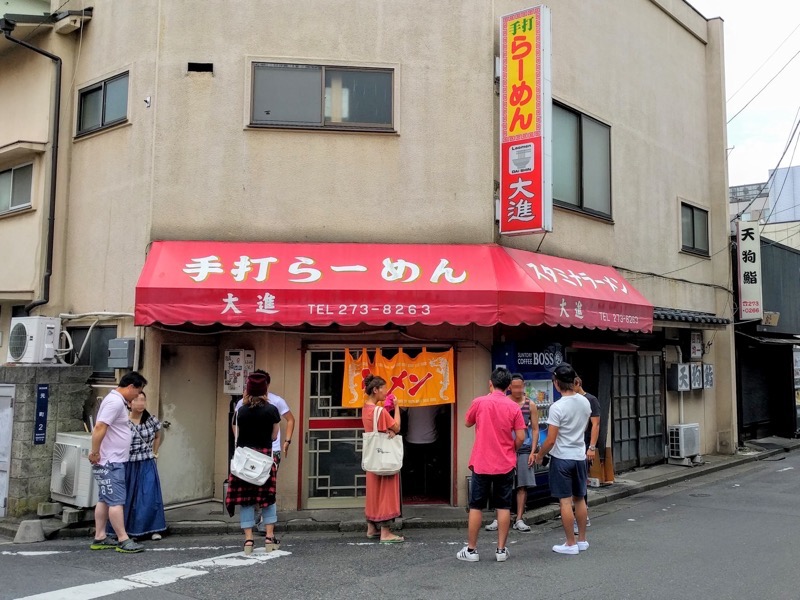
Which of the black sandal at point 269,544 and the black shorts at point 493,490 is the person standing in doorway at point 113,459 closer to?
the black sandal at point 269,544

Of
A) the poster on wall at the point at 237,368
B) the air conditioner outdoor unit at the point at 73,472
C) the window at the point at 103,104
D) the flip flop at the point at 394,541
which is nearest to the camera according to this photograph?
the flip flop at the point at 394,541

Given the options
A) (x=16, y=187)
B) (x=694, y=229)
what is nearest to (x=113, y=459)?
(x=16, y=187)

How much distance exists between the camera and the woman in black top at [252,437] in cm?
752

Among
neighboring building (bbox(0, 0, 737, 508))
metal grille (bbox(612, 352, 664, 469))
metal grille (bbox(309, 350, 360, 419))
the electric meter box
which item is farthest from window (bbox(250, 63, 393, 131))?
metal grille (bbox(612, 352, 664, 469))

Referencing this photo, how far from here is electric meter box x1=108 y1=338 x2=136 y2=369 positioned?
9.30 metres

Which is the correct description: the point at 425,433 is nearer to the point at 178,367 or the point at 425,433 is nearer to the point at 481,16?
the point at 178,367

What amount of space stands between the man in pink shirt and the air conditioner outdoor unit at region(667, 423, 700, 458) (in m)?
7.57

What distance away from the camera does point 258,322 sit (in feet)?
28.4

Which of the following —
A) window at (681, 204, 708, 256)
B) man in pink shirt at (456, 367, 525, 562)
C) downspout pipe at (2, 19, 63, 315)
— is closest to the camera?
man in pink shirt at (456, 367, 525, 562)

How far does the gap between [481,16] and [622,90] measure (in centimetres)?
414

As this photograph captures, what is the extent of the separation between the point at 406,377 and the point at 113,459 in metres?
3.70

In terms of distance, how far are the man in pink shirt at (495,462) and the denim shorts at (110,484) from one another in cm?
371

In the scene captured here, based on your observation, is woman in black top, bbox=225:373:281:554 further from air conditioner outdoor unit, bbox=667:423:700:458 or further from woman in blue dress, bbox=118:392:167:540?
air conditioner outdoor unit, bbox=667:423:700:458

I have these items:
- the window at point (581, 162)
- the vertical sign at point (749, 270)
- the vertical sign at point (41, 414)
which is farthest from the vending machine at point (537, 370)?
the vertical sign at point (749, 270)
